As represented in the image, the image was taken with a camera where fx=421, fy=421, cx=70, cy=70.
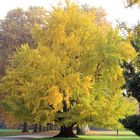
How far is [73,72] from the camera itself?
28.8 m

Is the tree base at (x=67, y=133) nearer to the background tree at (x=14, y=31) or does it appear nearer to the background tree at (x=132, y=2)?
the background tree at (x=14, y=31)

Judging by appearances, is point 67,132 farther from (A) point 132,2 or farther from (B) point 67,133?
(A) point 132,2

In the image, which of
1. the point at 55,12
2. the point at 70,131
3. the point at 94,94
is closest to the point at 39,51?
the point at 55,12

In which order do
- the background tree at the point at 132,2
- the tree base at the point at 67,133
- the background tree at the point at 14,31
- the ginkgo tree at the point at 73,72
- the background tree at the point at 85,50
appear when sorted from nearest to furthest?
the background tree at the point at 132,2 → the ginkgo tree at the point at 73,72 → the background tree at the point at 85,50 → the tree base at the point at 67,133 → the background tree at the point at 14,31

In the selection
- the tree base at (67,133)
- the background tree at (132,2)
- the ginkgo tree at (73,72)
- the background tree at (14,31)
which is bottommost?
the tree base at (67,133)

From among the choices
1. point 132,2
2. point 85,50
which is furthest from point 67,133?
point 132,2

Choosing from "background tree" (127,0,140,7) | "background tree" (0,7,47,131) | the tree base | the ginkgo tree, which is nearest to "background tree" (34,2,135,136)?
the ginkgo tree

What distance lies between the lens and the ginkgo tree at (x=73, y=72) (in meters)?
27.7

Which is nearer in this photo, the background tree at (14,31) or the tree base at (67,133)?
the tree base at (67,133)

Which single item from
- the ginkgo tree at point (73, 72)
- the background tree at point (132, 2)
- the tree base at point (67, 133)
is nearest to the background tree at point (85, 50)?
the ginkgo tree at point (73, 72)

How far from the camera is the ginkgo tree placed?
27.7 meters

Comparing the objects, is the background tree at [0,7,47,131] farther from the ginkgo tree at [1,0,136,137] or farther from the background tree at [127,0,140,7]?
the background tree at [127,0,140,7]

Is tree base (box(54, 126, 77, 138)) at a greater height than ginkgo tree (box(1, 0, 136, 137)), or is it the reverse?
ginkgo tree (box(1, 0, 136, 137))

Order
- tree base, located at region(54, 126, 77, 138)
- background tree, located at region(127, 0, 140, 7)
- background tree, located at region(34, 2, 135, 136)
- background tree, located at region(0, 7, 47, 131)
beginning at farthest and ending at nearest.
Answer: background tree, located at region(0, 7, 47, 131)
tree base, located at region(54, 126, 77, 138)
background tree, located at region(34, 2, 135, 136)
background tree, located at region(127, 0, 140, 7)
